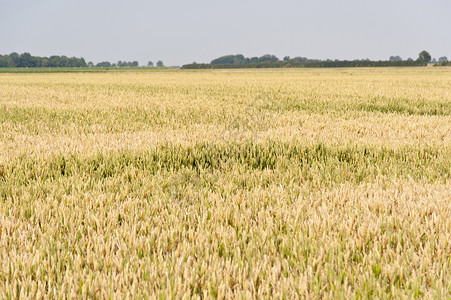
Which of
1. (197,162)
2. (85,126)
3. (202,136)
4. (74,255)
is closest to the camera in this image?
(74,255)

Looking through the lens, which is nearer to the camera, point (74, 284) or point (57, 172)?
point (74, 284)

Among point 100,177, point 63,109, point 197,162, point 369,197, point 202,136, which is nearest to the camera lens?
point 369,197

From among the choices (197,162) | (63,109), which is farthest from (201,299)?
(63,109)

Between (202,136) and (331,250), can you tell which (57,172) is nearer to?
(202,136)

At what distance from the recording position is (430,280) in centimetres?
178

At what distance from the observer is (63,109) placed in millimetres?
9039

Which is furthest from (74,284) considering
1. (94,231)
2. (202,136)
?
(202,136)

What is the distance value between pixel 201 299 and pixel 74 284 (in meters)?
0.61

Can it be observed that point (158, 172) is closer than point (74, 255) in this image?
No

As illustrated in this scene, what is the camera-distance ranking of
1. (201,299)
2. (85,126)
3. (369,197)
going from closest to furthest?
(201,299)
(369,197)
(85,126)

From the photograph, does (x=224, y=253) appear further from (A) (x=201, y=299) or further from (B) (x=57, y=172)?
(B) (x=57, y=172)

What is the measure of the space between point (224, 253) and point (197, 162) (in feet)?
6.85

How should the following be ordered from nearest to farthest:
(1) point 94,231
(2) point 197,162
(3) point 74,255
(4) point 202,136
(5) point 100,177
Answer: (3) point 74,255, (1) point 94,231, (5) point 100,177, (2) point 197,162, (4) point 202,136

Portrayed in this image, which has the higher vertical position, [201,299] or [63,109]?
[63,109]
